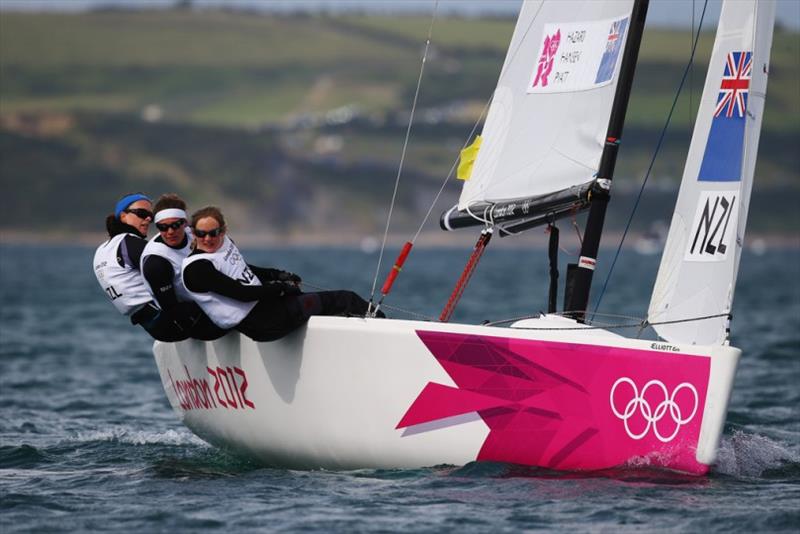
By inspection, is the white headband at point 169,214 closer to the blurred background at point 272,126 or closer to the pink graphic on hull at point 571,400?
the pink graphic on hull at point 571,400

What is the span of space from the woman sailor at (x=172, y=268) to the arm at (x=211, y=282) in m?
0.19

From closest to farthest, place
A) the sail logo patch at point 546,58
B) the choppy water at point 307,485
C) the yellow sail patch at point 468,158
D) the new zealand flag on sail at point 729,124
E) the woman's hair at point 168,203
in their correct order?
the choppy water at point 307,485, the new zealand flag on sail at point 729,124, the woman's hair at point 168,203, the sail logo patch at point 546,58, the yellow sail patch at point 468,158

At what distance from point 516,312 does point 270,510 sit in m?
14.7

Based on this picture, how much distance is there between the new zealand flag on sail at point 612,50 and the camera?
7.44 meters

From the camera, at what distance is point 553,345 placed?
6.76m

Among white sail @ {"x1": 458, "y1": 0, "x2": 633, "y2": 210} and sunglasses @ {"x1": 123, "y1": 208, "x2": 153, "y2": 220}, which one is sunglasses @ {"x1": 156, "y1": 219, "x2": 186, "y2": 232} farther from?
white sail @ {"x1": 458, "y1": 0, "x2": 633, "y2": 210}

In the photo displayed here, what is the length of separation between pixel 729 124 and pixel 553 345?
1469 millimetres

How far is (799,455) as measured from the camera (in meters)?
7.97

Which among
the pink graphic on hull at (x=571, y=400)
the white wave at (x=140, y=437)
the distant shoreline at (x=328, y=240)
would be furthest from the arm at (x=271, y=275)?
the distant shoreline at (x=328, y=240)

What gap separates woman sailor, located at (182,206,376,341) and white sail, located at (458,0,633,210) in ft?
3.49

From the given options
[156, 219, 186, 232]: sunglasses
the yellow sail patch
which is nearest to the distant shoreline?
the yellow sail patch

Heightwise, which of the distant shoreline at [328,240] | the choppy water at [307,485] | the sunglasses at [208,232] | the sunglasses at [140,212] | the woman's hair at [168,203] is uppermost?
the distant shoreline at [328,240]

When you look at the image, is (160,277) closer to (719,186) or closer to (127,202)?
(127,202)

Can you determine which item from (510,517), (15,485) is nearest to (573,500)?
(510,517)
